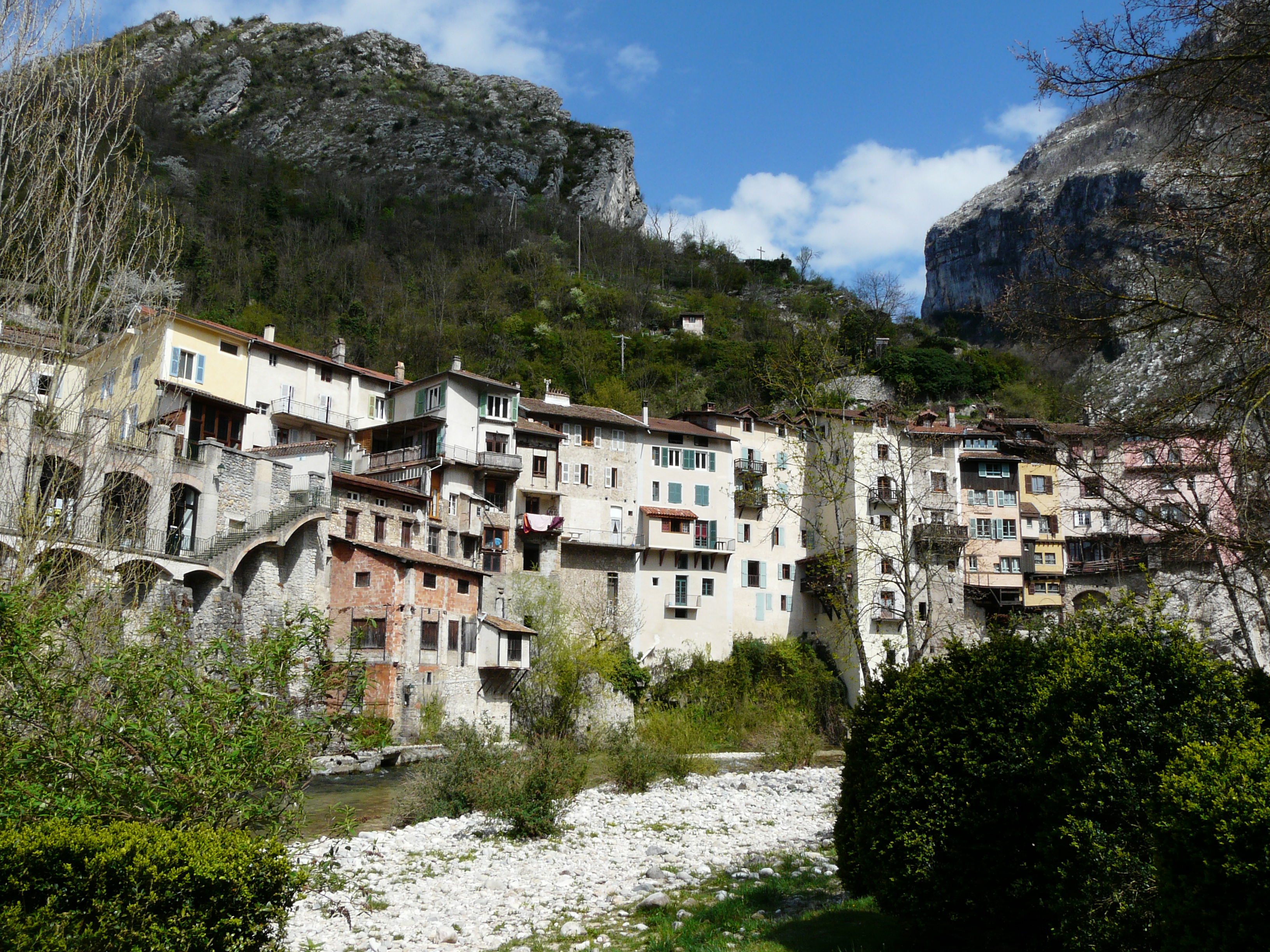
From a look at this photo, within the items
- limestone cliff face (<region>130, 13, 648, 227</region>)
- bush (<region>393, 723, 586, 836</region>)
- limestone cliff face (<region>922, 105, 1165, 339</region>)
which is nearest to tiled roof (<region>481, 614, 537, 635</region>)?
bush (<region>393, 723, 586, 836</region>)

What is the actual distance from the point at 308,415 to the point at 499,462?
11.2 metres

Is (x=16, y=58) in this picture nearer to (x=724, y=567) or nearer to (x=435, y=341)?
(x=724, y=567)

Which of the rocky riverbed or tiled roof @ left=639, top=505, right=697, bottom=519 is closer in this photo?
the rocky riverbed

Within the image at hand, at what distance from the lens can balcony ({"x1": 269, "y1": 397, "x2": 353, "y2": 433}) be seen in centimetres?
5328

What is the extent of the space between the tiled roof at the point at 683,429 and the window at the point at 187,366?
26.5 metres

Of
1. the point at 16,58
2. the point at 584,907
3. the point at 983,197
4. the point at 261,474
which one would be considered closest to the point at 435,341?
the point at 261,474

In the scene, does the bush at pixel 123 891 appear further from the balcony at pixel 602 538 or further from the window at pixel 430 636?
the balcony at pixel 602 538

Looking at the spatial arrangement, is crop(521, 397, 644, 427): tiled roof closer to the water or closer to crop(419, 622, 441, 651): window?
crop(419, 622, 441, 651): window

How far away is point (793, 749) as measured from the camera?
109ft

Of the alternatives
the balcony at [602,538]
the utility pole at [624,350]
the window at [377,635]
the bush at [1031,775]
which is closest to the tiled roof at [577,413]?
the balcony at [602,538]

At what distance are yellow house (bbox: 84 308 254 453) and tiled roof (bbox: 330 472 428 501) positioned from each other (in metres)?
6.12

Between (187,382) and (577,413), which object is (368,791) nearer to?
(187,382)

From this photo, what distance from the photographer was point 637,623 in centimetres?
5772

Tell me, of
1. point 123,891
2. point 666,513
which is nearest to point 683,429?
point 666,513
